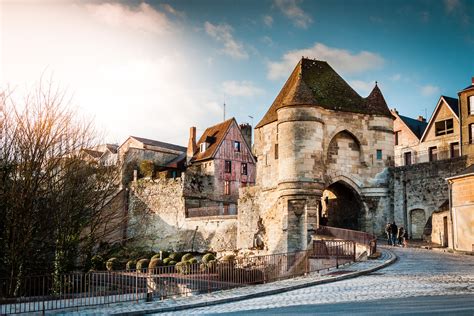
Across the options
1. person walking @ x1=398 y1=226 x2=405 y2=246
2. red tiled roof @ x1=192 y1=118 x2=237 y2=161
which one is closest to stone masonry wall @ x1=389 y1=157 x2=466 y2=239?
person walking @ x1=398 y1=226 x2=405 y2=246

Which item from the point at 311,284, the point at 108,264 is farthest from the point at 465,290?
the point at 108,264

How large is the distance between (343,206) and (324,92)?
670 cm

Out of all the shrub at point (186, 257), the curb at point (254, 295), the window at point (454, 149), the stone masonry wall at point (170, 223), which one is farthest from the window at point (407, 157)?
the curb at point (254, 295)

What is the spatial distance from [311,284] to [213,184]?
32.0 meters

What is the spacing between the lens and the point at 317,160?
29625mm

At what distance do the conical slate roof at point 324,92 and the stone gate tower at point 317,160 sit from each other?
46mm

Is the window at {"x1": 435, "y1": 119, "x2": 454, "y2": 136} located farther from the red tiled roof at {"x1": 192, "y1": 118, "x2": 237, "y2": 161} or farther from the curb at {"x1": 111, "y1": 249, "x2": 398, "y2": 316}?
the curb at {"x1": 111, "y1": 249, "x2": 398, "y2": 316}

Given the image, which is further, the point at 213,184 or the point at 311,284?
the point at 213,184

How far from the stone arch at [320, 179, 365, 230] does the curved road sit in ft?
43.8

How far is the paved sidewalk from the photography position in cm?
1402

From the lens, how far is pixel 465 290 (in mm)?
13633

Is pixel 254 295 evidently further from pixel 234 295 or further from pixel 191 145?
pixel 191 145

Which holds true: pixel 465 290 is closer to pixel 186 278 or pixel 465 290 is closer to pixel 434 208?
pixel 186 278

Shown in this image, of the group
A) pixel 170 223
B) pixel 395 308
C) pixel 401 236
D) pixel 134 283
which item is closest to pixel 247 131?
pixel 170 223
